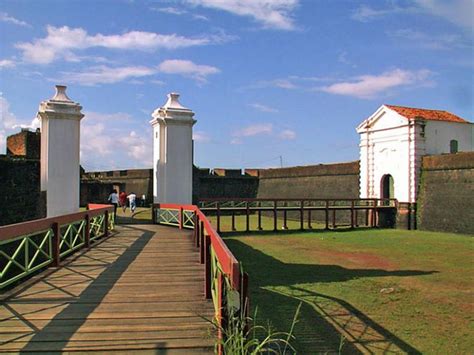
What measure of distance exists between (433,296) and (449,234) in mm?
9635

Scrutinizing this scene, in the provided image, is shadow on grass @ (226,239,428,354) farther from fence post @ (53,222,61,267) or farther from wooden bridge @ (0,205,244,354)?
fence post @ (53,222,61,267)

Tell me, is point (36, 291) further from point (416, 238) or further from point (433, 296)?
point (416, 238)

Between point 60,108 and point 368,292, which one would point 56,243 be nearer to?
point 368,292

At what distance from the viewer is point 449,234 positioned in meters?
15.9

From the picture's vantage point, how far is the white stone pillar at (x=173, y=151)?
14055 millimetres

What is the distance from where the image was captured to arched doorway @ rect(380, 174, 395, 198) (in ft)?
64.1

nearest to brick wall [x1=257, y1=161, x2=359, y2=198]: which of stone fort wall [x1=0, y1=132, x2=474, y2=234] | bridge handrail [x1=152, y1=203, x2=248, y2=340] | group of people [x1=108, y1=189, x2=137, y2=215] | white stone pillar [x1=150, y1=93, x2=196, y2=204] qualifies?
stone fort wall [x1=0, y1=132, x2=474, y2=234]

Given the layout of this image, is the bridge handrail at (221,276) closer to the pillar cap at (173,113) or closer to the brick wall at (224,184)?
the pillar cap at (173,113)

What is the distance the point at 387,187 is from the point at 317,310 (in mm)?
14591

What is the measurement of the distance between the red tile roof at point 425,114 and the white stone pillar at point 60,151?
12422 mm

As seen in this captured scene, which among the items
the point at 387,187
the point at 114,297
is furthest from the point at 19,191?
the point at 387,187

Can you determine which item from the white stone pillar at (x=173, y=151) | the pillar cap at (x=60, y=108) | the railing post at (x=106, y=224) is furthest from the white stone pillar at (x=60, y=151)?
the white stone pillar at (x=173, y=151)

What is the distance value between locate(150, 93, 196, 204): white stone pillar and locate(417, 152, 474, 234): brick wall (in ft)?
29.6

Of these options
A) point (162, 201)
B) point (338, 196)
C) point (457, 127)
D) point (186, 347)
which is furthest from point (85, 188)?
point (186, 347)
